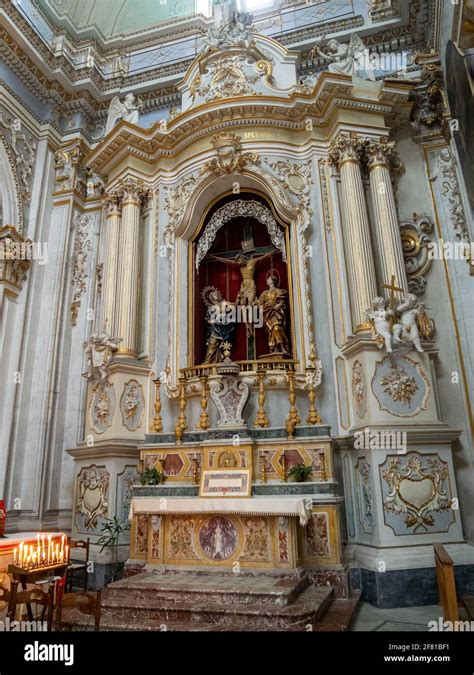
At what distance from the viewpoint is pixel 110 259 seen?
9.22m

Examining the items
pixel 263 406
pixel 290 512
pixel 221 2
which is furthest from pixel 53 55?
pixel 290 512

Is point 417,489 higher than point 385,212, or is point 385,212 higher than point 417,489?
point 385,212

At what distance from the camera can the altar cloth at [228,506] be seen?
219 inches

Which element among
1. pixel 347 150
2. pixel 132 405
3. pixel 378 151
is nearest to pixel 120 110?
pixel 347 150

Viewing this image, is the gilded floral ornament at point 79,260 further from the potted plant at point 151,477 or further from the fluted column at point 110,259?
the potted plant at point 151,477

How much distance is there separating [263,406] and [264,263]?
10.2 feet

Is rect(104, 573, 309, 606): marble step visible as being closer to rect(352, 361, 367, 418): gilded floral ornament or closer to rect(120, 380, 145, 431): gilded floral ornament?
rect(352, 361, 367, 418): gilded floral ornament

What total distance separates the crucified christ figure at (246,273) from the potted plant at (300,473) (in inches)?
132

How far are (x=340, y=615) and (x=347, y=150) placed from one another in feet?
21.8

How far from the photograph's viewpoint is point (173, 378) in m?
8.19

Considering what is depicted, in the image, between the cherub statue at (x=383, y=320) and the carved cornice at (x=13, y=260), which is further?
the carved cornice at (x=13, y=260)

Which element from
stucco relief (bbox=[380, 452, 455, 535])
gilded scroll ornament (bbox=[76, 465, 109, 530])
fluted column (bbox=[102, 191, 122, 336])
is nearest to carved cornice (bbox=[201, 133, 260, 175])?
fluted column (bbox=[102, 191, 122, 336])

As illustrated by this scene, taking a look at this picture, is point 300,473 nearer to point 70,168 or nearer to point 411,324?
point 411,324

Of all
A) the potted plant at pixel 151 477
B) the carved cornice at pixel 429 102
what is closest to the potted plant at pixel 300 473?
the potted plant at pixel 151 477
